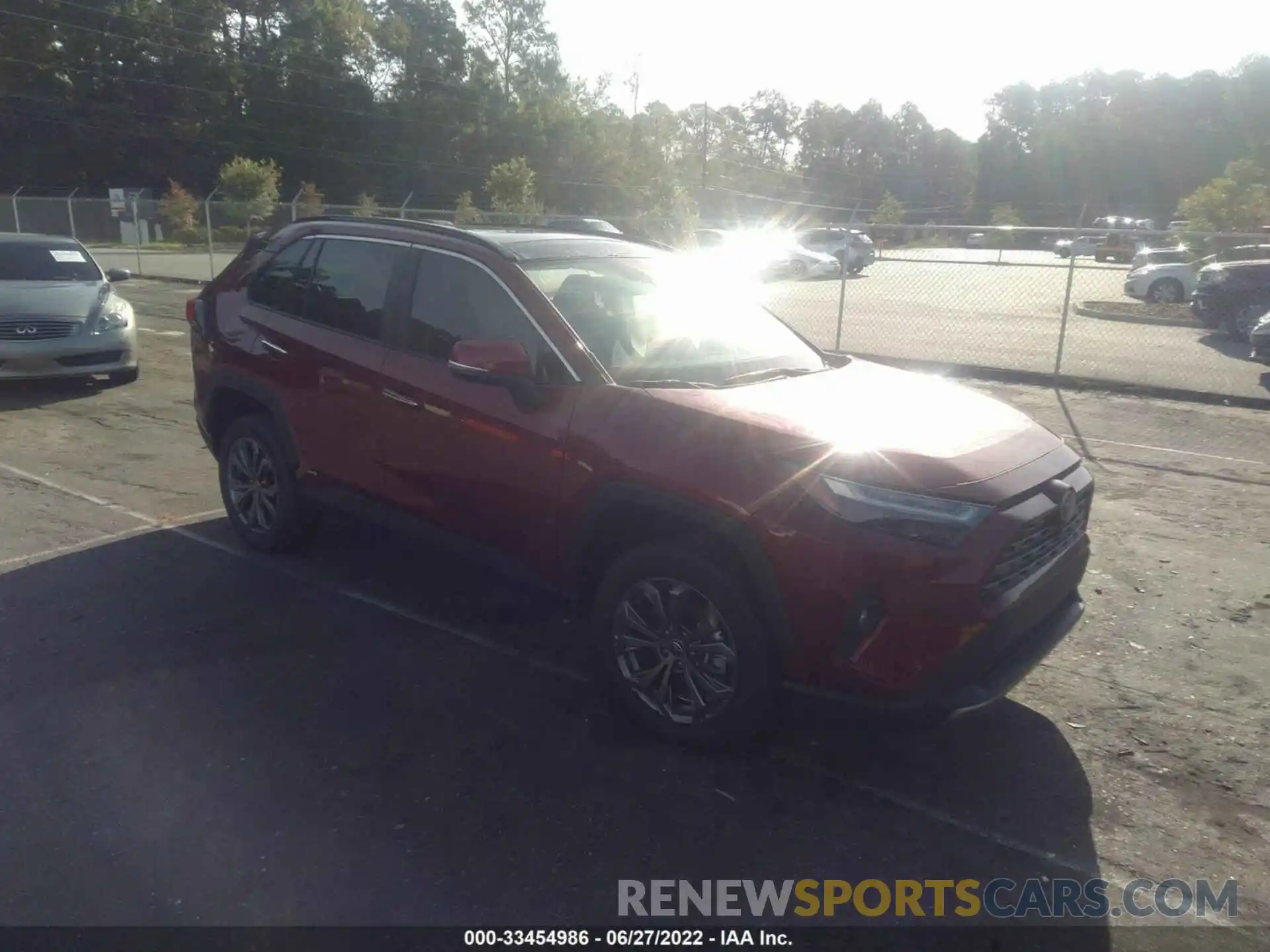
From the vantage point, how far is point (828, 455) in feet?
11.7

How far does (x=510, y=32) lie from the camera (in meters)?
74.1

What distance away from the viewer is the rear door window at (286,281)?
5.54m

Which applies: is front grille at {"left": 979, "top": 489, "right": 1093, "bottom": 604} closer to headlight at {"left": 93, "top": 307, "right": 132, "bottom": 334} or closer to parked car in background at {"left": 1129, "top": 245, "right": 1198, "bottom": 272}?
headlight at {"left": 93, "top": 307, "right": 132, "bottom": 334}

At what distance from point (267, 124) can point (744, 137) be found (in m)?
→ 44.6

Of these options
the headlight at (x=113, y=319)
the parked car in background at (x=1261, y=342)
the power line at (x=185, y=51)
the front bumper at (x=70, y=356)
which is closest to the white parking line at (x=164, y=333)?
the headlight at (x=113, y=319)

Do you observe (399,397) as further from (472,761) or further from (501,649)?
(472,761)

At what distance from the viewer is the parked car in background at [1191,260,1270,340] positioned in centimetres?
1658

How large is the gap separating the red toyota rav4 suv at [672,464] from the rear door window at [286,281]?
0.8 inches

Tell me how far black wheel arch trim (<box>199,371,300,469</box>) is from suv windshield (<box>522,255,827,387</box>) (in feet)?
5.81

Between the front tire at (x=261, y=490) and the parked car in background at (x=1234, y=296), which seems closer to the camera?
the front tire at (x=261, y=490)

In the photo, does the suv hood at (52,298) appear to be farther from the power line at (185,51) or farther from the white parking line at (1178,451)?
the power line at (185,51)

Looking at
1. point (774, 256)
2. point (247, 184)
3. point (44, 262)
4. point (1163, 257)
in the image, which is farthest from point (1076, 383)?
point (247, 184)

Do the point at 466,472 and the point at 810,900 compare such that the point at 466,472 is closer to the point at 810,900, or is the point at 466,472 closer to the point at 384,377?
the point at 384,377

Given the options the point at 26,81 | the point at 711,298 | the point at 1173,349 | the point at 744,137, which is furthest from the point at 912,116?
the point at 711,298
